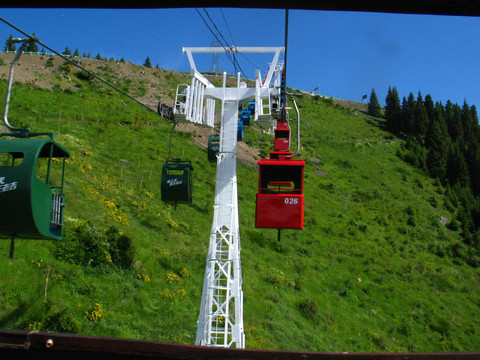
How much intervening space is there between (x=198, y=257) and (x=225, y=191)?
10.5m

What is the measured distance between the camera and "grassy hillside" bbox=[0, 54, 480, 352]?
15188 millimetres

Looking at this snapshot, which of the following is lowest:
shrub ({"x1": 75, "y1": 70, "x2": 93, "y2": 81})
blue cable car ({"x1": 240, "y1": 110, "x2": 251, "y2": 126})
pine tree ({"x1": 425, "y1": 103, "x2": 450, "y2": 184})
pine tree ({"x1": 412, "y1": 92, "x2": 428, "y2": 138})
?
blue cable car ({"x1": 240, "y1": 110, "x2": 251, "y2": 126})

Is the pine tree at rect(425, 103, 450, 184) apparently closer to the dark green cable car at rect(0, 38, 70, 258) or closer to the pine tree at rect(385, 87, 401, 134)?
the pine tree at rect(385, 87, 401, 134)

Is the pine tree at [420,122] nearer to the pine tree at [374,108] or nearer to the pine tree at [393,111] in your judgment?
the pine tree at [393,111]

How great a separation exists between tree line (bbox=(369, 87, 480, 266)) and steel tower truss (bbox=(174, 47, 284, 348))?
36.5 m

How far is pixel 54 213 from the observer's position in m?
5.88

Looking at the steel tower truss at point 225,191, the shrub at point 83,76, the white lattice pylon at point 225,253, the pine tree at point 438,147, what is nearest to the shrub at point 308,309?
the steel tower truss at point 225,191

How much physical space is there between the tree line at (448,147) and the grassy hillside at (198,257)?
172 inches

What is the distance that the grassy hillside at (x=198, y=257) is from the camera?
1519cm

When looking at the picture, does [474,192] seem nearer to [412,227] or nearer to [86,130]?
[412,227]

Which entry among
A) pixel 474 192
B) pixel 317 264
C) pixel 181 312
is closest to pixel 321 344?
pixel 181 312

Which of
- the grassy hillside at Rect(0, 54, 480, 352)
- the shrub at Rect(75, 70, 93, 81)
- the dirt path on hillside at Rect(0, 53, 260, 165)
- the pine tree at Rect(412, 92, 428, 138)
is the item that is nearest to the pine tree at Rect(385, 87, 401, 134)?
the pine tree at Rect(412, 92, 428, 138)

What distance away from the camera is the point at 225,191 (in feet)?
37.6

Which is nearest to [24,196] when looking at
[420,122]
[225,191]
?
[225,191]
